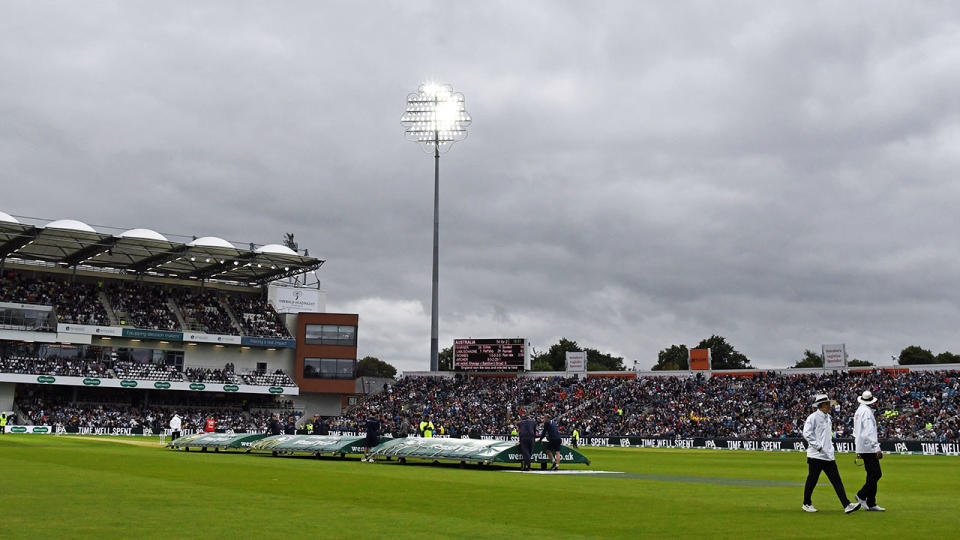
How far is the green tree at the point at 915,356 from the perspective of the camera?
111375 millimetres

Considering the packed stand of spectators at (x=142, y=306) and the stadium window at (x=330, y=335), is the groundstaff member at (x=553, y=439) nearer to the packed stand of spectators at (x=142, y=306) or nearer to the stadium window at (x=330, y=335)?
the packed stand of spectators at (x=142, y=306)

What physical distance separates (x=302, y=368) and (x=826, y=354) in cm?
4762

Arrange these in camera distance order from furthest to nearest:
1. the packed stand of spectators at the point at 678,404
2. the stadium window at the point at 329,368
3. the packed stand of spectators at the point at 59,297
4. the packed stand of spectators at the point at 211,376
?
the stadium window at the point at 329,368 → the packed stand of spectators at the point at 211,376 → the packed stand of spectators at the point at 59,297 → the packed stand of spectators at the point at 678,404

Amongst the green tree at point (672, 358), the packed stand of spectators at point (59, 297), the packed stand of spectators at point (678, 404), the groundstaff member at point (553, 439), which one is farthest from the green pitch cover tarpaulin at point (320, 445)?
the green tree at point (672, 358)

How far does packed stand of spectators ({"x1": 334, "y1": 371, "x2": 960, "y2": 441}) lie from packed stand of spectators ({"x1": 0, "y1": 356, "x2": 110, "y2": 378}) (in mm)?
21308

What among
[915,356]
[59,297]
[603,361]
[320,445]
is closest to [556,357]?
[603,361]

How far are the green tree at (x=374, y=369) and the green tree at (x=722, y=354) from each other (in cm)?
6032

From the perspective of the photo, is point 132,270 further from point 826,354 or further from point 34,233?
point 826,354

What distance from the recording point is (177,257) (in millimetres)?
76562

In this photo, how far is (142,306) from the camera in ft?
269

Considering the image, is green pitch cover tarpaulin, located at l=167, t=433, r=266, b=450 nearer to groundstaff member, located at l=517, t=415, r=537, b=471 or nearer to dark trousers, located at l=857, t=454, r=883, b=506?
groundstaff member, located at l=517, t=415, r=537, b=471

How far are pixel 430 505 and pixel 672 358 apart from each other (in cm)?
12996

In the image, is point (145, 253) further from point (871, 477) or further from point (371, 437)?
point (871, 477)

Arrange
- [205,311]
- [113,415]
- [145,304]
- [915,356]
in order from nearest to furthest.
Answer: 1. [113,415]
2. [145,304]
3. [205,311]
4. [915,356]
